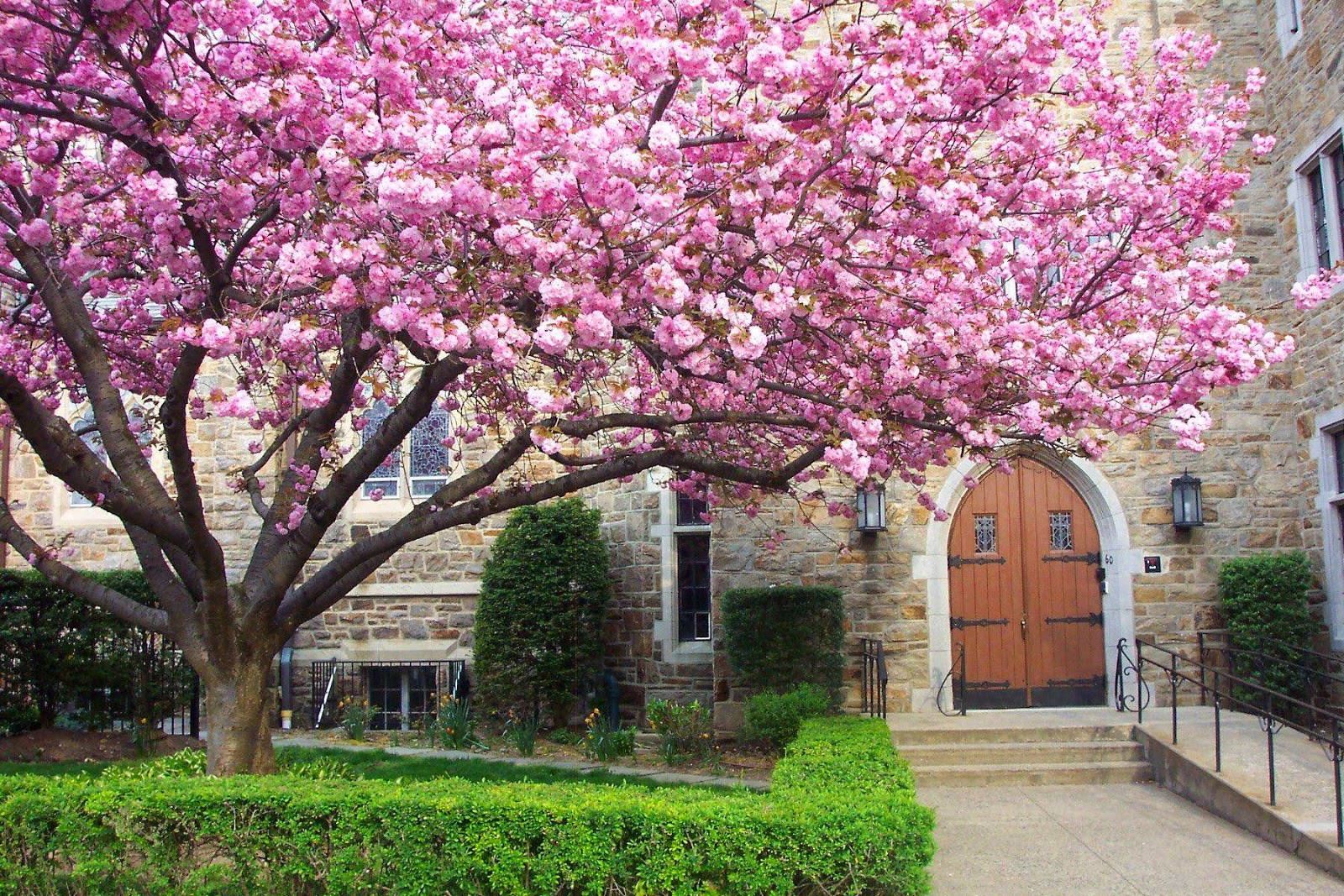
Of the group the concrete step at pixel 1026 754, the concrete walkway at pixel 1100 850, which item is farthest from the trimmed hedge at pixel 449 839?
the concrete step at pixel 1026 754

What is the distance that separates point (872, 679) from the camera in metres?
9.23

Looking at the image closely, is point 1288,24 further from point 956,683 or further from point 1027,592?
point 956,683

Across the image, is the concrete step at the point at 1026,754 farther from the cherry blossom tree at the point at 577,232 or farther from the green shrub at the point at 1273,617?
the cherry blossom tree at the point at 577,232

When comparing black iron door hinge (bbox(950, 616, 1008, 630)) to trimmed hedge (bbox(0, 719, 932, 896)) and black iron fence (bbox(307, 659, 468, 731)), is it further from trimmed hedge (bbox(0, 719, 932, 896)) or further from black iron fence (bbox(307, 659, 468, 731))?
black iron fence (bbox(307, 659, 468, 731))

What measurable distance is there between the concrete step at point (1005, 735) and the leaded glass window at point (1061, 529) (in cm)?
183

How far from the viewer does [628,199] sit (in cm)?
422

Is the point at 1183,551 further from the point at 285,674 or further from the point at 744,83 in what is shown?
the point at 285,674

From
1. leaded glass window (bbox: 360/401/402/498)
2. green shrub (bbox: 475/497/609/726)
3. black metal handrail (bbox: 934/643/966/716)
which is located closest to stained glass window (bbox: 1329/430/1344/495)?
black metal handrail (bbox: 934/643/966/716)

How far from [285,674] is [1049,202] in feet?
30.9

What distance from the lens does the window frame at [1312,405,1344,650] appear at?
28.5ft

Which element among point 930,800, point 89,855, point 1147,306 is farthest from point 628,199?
point 930,800

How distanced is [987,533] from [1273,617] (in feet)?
7.77

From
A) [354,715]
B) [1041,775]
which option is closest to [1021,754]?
[1041,775]

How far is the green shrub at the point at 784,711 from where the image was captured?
336 inches
